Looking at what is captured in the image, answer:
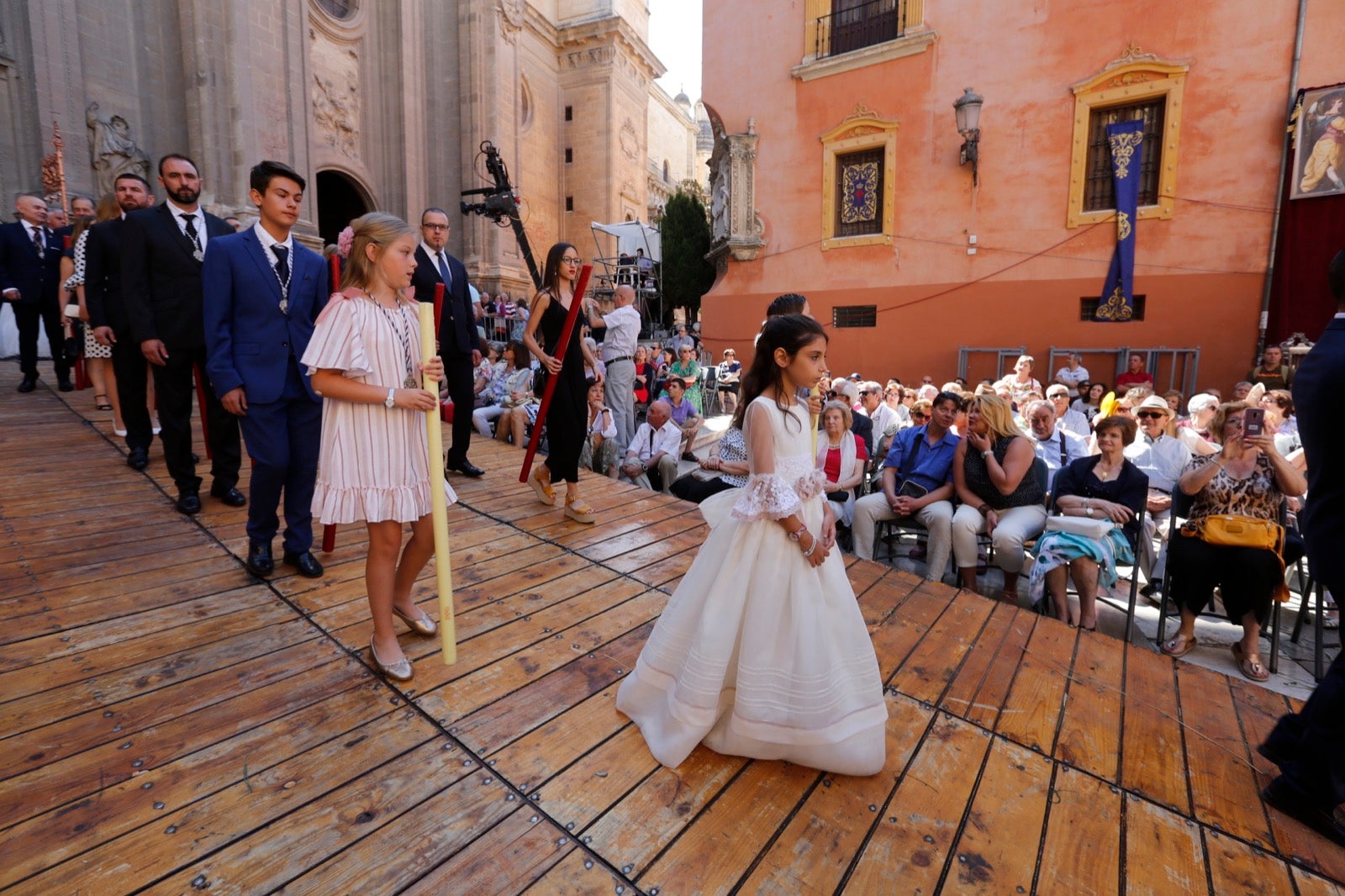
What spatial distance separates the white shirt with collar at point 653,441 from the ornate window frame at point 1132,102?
875 centimetres

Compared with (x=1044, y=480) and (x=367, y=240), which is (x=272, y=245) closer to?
(x=367, y=240)

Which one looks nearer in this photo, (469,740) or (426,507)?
(469,740)

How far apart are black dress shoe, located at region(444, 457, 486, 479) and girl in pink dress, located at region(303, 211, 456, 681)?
2950 mm

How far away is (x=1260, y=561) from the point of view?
364cm

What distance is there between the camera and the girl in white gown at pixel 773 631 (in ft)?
6.61

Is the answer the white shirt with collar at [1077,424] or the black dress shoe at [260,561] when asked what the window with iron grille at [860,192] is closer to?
the white shirt with collar at [1077,424]

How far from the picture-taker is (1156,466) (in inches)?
213

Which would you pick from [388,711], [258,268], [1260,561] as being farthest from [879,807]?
[258,268]

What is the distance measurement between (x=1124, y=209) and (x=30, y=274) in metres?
14.6

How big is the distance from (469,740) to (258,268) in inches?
96.7

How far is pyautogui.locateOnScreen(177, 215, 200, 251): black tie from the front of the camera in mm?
3811

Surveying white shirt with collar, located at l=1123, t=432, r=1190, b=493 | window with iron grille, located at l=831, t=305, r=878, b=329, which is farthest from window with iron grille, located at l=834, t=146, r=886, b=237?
white shirt with collar, located at l=1123, t=432, r=1190, b=493

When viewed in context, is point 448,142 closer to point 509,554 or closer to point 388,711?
point 509,554

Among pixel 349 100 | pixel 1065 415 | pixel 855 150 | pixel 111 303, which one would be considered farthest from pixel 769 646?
pixel 349 100
